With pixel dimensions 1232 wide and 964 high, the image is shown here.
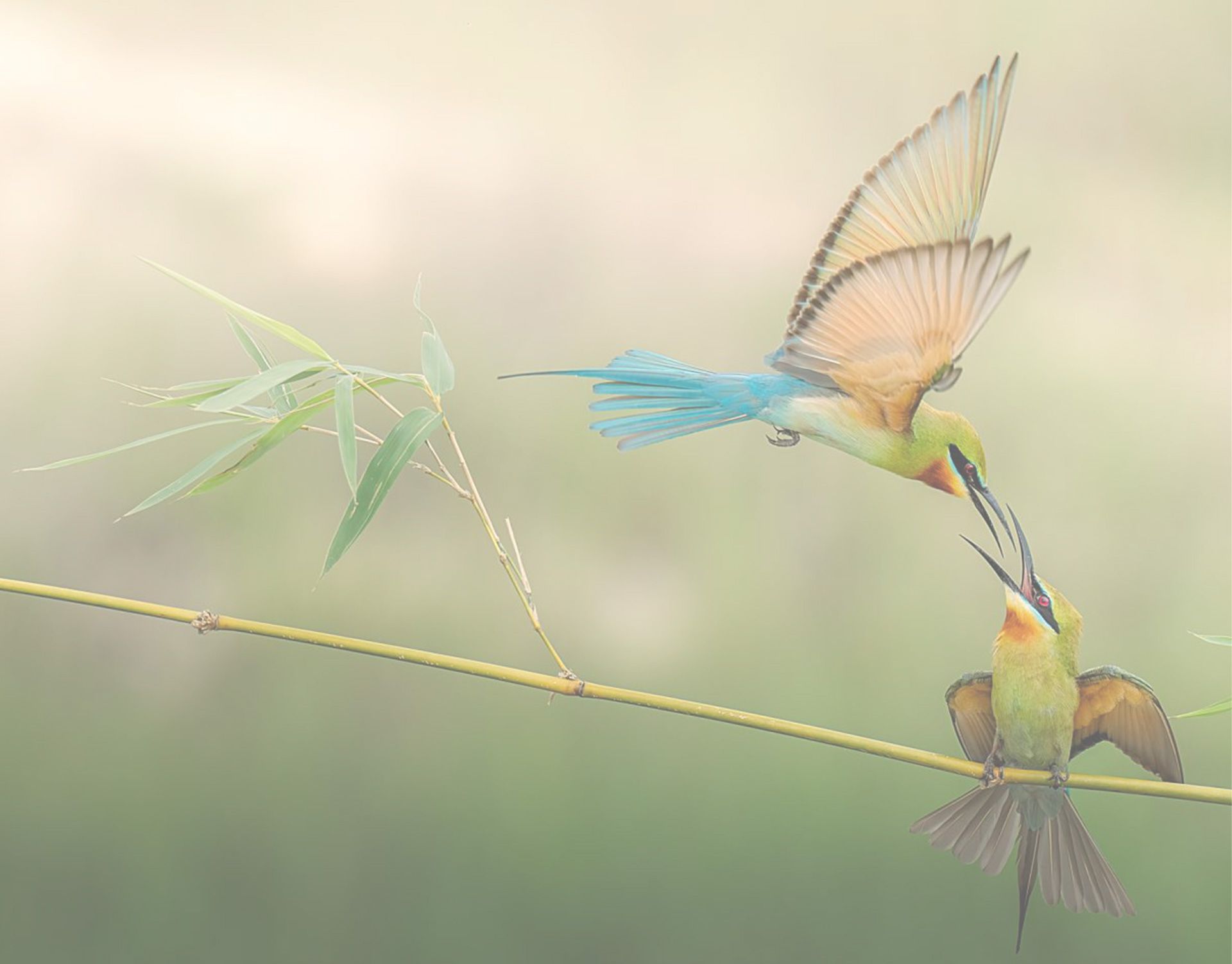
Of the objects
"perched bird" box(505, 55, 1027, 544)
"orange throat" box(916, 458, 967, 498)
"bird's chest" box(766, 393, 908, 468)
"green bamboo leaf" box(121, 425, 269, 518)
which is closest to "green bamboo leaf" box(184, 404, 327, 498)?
"green bamboo leaf" box(121, 425, 269, 518)

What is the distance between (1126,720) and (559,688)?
46 centimetres

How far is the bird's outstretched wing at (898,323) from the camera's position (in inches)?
28.2

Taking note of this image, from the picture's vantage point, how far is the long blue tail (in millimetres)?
823

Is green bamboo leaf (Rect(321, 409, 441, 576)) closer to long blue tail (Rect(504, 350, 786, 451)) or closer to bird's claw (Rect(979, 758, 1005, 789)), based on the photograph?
long blue tail (Rect(504, 350, 786, 451))

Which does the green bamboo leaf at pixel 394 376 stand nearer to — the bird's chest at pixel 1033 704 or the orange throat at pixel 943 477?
the orange throat at pixel 943 477

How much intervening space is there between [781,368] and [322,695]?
0.73m

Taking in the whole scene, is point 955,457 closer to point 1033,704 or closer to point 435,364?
point 1033,704

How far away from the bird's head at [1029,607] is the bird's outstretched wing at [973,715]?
2.5 inches

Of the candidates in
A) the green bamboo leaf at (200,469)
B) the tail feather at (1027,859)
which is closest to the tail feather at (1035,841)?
the tail feather at (1027,859)

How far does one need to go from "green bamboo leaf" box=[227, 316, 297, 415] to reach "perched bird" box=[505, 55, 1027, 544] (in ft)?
0.85

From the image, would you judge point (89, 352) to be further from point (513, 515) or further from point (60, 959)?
point (60, 959)

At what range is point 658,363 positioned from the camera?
2.79 ft

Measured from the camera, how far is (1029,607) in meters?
0.89

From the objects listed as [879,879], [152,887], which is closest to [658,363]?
[879,879]
